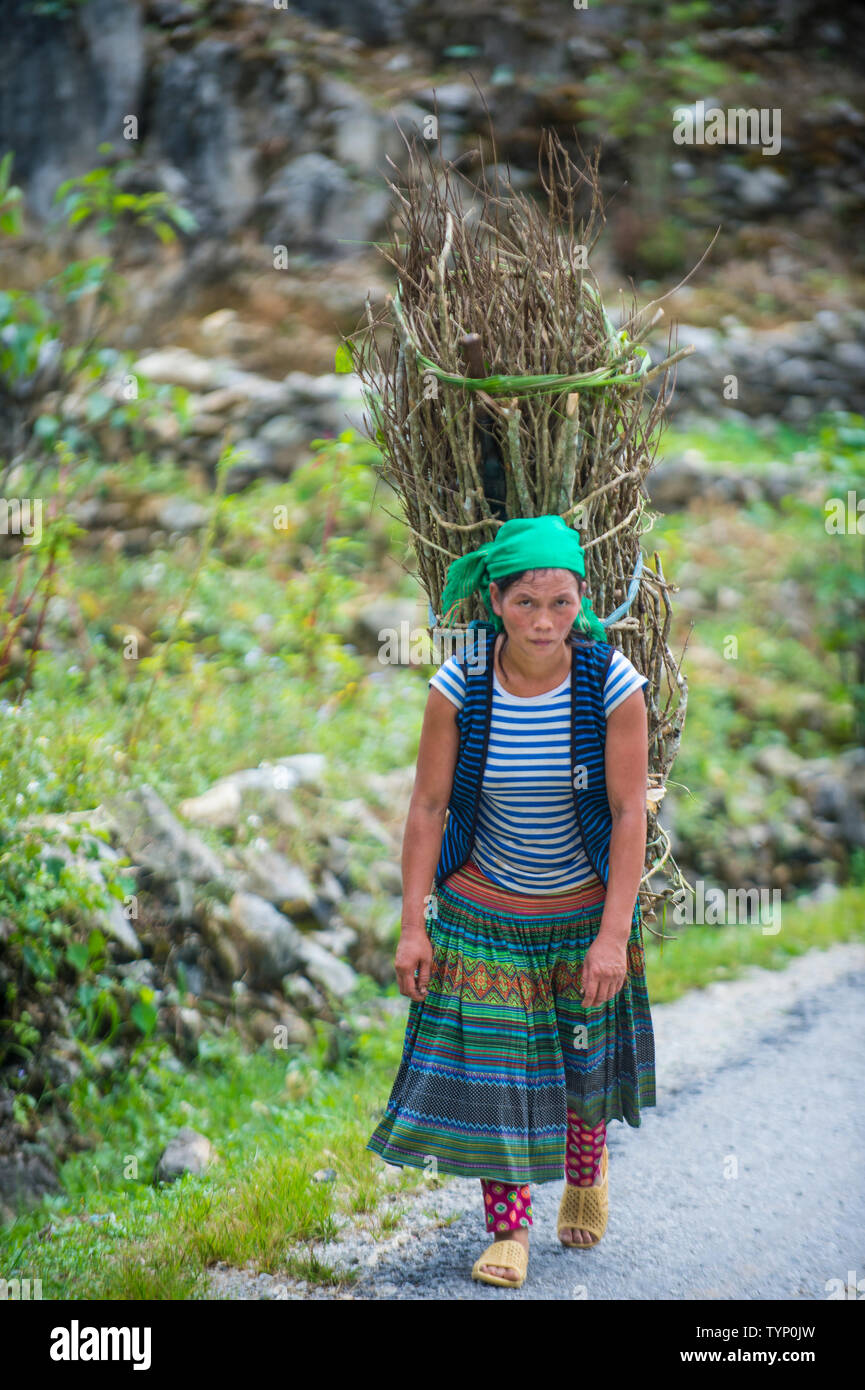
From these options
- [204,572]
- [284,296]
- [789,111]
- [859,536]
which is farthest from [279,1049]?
[789,111]

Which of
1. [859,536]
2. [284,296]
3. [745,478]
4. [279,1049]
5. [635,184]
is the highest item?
[635,184]

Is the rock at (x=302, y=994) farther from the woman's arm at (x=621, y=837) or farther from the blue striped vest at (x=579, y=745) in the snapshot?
the woman's arm at (x=621, y=837)

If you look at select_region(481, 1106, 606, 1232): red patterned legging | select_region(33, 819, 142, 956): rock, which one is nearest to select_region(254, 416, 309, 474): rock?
select_region(33, 819, 142, 956): rock

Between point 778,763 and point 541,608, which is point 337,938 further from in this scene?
point 778,763

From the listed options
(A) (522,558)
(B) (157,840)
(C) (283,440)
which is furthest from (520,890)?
(C) (283,440)

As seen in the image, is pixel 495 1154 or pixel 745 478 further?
pixel 745 478

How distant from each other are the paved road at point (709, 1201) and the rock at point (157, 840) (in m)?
1.45

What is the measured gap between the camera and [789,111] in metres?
11.9

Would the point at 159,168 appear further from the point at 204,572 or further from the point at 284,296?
the point at 204,572

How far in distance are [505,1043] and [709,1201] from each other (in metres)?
0.97

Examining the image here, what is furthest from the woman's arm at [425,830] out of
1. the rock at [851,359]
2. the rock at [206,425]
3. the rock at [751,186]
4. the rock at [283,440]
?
the rock at [751,186]

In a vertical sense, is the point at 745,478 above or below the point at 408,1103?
above

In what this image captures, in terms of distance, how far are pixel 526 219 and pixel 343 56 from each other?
8.97m

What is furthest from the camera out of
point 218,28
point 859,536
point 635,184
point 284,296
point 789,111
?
point 789,111
